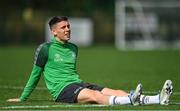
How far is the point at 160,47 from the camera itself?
3784 cm

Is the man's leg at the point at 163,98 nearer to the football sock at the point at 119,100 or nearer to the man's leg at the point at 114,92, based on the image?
the football sock at the point at 119,100

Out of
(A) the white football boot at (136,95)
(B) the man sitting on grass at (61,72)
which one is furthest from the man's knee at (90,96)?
(A) the white football boot at (136,95)

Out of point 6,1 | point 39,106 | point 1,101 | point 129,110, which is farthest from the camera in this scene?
point 6,1

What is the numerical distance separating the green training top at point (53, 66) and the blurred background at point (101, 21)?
26291 mm

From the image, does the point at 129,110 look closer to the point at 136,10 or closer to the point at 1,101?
the point at 1,101

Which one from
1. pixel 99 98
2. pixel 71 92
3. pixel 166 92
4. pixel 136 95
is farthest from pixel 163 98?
pixel 71 92

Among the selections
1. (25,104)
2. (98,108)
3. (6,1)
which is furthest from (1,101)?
(6,1)

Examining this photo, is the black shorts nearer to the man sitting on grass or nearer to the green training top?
the man sitting on grass

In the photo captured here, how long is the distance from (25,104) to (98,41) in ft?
115

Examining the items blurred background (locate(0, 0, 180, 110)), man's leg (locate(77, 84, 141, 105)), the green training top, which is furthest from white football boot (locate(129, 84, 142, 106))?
blurred background (locate(0, 0, 180, 110))

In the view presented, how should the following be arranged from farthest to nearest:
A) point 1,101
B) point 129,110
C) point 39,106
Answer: point 1,101 → point 39,106 → point 129,110

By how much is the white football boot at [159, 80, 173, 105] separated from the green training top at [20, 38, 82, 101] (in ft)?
4.38

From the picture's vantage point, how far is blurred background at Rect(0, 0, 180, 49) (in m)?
38.0

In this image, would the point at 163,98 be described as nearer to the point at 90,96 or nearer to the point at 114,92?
the point at 114,92
